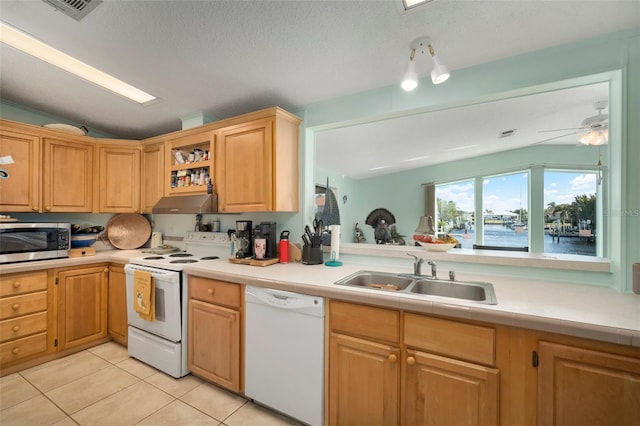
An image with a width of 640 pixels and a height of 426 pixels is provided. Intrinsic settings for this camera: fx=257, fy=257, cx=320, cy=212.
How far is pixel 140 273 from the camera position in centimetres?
213

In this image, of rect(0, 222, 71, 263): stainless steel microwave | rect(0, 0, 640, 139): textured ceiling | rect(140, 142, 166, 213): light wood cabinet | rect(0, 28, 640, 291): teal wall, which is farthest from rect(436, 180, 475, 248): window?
rect(0, 222, 71, 263): stainless steel microwave

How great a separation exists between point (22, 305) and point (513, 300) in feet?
11.4

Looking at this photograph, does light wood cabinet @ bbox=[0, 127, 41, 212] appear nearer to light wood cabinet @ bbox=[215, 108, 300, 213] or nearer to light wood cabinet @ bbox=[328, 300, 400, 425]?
light wood cabinet @ bbox=[215, 108, 300, 213]

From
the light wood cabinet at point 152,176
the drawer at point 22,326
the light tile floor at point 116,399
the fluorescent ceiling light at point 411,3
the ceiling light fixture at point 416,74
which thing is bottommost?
the light tile floor at point 116,399

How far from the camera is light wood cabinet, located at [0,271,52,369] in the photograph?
2016 mm

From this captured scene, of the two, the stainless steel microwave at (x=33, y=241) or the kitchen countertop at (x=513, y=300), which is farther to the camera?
the stainless steel microwave at (x=33, y=241)

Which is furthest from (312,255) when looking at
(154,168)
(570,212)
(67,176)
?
(67,176)

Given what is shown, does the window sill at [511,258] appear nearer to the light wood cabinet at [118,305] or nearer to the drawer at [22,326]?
the light wood cabinet at [118,305]

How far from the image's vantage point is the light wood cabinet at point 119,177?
283 cm

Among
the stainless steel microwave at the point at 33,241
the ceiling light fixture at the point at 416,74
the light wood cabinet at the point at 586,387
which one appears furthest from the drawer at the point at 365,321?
the stainless steel microwave at the point at 33,241

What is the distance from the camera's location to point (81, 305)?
2414 millimetres

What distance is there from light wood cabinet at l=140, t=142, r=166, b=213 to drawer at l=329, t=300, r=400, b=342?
2327 millimetres

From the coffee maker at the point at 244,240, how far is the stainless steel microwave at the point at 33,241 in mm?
1637

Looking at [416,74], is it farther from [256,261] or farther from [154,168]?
[154,168]
